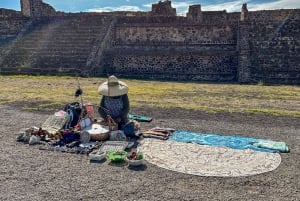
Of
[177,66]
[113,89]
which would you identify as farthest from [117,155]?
[177,66]

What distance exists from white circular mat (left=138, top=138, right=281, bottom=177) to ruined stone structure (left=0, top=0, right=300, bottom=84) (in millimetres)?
12042

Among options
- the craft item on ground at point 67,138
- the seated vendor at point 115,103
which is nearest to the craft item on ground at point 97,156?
the craft item on ground at point 67,138

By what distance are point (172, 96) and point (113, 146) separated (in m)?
6.95

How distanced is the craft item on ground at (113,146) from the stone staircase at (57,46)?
13087 millimetres

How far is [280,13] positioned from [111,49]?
12320 mm

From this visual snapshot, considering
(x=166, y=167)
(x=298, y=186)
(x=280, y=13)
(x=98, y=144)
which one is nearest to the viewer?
(x=298, y=186)

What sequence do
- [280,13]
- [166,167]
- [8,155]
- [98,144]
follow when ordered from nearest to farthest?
[166,167] → [8,155] → [98,144] → [280,13]

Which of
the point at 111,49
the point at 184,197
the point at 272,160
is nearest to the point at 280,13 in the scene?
the point at 111,49

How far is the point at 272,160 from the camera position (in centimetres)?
673

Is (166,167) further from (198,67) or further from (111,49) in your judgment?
(111,49)

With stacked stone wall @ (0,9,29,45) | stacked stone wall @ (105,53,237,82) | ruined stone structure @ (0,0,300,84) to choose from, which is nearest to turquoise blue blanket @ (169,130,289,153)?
ruined stone structure @ (0,0,300,84)

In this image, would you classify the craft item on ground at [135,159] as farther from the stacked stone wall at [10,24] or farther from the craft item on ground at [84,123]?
the stacked stone wall at [10,24]

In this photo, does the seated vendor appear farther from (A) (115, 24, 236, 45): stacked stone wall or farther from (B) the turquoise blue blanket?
(A) (115, 24, 236, 45): stacked stone wall

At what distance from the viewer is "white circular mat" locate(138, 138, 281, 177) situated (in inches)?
246
